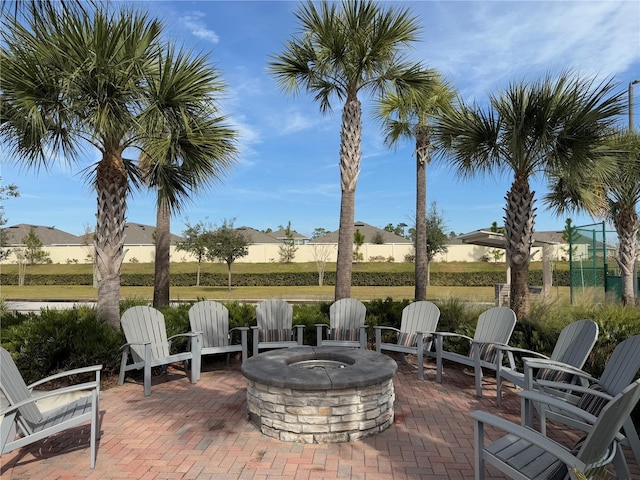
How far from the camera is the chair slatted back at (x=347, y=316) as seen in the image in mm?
7238

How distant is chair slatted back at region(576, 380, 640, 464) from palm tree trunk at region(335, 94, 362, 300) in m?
6.30

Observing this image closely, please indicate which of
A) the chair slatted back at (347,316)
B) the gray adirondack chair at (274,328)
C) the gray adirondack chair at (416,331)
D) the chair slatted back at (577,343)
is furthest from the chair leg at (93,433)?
the chair slatted back at (577,343)

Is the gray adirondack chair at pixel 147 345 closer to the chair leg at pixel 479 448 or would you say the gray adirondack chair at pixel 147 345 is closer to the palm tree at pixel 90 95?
the palm tree at pixel 90 95

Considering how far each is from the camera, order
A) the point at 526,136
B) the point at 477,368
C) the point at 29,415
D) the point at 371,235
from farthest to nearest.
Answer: the point at 371,235 < the point at 526,136 < the point at 477,368 < the point at 29,415

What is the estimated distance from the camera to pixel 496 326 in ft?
19.0

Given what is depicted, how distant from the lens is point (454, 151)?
25.1 feet

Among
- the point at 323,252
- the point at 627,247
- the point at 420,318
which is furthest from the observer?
the point at 323,252

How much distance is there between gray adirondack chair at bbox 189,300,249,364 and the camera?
21.4 feet

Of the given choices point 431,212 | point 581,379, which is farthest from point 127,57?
point 431,212

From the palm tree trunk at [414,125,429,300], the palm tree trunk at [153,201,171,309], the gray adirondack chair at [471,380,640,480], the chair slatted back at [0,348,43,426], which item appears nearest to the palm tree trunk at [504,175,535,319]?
the palm tree trunk at [414,125,429,300]

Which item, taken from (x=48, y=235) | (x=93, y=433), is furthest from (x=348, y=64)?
(x=48, y=235)

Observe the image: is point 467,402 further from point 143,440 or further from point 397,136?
point 397,136

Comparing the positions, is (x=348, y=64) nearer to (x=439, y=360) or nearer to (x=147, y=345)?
(x=439, y=360)

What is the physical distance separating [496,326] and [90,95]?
6.58 meters
